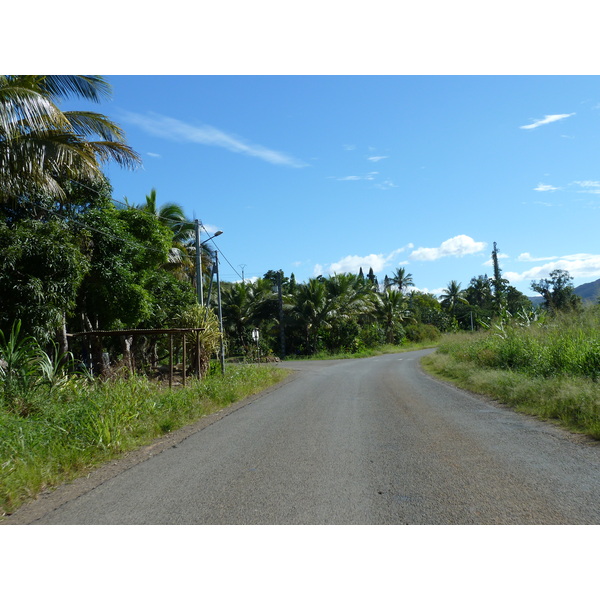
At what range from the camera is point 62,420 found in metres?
8.41

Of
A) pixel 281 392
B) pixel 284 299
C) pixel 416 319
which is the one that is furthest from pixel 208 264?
pixel 416 319

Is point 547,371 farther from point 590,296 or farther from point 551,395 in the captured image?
point 590,296

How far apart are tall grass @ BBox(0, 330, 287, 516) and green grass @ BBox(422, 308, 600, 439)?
22.6ft

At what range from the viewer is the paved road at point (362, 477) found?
192 inches

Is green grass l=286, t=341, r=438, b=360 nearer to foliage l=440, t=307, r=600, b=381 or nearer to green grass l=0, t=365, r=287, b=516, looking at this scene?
foliage l=440, t=307, r=600, b=381

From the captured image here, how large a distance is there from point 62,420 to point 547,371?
37.6 feet

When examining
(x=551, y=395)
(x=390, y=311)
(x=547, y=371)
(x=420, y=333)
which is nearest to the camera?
(x=551, y=395)

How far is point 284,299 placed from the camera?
151 ft

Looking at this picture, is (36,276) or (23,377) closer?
(23,377)

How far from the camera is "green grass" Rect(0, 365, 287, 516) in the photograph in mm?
6285

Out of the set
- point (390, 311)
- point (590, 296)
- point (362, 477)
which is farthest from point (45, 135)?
point (390, 311)

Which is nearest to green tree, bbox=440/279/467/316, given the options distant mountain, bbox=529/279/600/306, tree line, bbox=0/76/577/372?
distant mountain, bbox=529/279/600/306

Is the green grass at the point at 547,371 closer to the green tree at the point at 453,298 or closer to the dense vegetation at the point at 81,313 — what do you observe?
the dense vegetation at the point at 81,313

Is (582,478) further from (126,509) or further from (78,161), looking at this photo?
(78,161)
